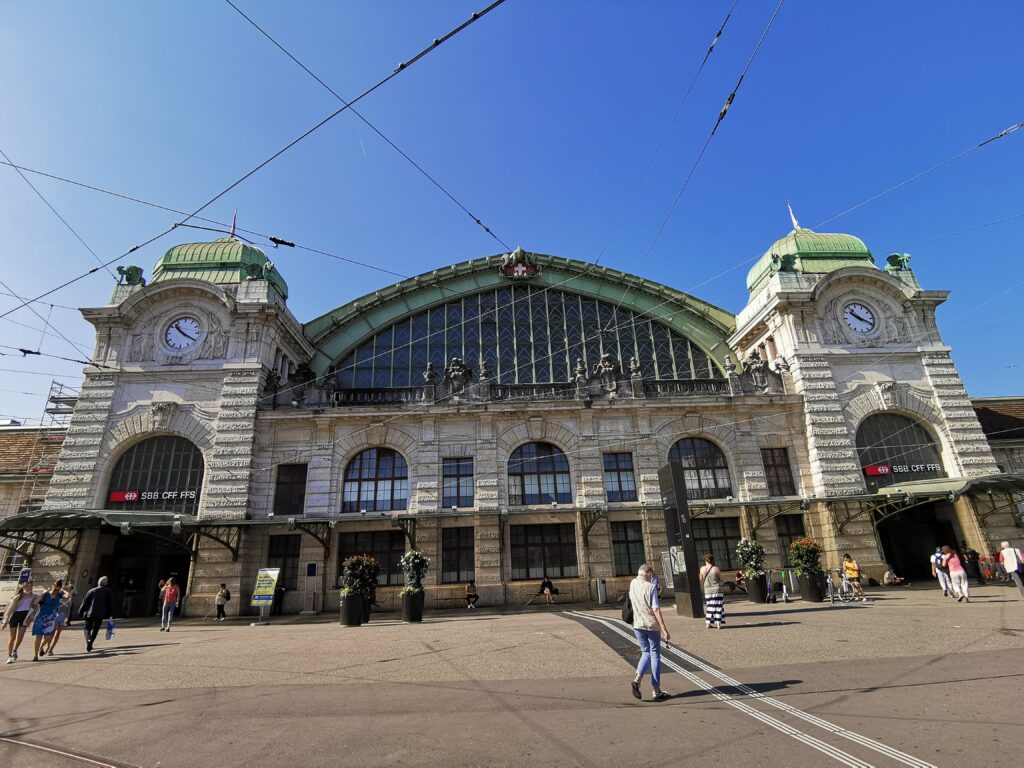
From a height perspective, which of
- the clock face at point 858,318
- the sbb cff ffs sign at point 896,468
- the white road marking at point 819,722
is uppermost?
the clock face at point 858,318

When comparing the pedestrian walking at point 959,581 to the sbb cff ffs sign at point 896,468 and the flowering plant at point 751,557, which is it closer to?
the flowering plant at point 751,557

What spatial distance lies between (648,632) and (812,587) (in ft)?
53.1

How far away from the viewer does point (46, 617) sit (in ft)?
47.2

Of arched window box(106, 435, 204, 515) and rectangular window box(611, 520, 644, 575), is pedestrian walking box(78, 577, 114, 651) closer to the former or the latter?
arched window box(106, 435, 204, 515)

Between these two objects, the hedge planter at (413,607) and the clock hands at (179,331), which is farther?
the clock hands at (179,331)

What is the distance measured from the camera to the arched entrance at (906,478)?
28.1m

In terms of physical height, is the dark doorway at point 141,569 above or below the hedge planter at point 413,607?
above

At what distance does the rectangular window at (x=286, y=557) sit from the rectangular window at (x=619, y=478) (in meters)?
15.8

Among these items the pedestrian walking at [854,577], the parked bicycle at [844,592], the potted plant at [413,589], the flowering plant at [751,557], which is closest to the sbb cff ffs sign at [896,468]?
the pedestrian walking at [854,577]

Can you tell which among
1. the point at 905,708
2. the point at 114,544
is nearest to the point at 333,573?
the point at 114,544

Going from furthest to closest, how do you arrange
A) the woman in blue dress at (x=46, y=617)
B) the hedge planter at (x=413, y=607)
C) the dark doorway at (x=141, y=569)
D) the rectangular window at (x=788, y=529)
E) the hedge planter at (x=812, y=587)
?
the rectangular window at (x=788, y=529) < the dark doorway at (x=141, y=569) < the hedge planter at (x=812, y=587) < the hedge planter at (x=413, y=607) < the woman in blue dress at (x=46, y=617)

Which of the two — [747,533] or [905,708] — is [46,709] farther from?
[747,533]

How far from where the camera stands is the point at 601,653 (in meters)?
11.6

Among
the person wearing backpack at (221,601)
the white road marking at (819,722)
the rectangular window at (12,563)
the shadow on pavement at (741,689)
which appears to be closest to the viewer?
the white road marking at (819,722)
